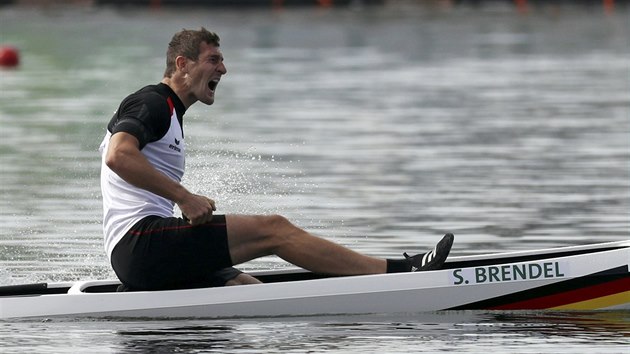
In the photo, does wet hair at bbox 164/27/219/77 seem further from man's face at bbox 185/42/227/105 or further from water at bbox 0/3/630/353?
water at bbox 0/3/630/353

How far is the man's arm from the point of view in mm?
10242

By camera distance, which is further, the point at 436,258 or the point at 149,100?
the point at 436,258

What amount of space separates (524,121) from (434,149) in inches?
136

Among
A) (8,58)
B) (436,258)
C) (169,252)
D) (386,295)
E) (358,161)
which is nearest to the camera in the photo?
(169,252)

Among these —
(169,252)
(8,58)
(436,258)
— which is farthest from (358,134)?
(8,58)

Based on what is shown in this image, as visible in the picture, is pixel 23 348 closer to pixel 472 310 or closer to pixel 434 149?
pixel 472 310

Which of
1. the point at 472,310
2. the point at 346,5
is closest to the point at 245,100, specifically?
the point at 472,310

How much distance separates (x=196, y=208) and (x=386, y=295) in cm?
117

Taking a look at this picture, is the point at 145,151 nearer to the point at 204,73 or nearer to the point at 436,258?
the point at 204,73

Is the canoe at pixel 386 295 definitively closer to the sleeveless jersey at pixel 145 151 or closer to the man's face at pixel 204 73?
the sleeveless jersey at pixel 145 151

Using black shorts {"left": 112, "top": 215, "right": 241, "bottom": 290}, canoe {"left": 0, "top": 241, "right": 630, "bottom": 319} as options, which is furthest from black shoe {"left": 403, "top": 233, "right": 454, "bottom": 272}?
black shorts {"left": 112, "top": 215, "right": 241, "bottom": 290}

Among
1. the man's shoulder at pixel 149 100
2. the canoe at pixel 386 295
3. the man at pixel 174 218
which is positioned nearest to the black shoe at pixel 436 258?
the man at pixel 174 218

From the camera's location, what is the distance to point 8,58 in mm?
34781

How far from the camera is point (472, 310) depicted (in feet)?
35.3
